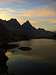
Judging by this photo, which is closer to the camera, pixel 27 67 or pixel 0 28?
pixel 27 67

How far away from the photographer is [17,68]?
129 ft

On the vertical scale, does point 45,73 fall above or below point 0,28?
below

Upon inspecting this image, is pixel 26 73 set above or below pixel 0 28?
below

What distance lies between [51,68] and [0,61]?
33.1 ft

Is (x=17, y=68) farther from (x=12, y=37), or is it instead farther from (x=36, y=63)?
(x=12, y=37)

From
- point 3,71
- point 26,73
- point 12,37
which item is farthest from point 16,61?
point 12,37

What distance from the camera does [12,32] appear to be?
86.2 metres

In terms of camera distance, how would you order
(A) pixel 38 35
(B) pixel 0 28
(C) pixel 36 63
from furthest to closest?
(A) pixel 38 35
(B) pixel 0 28
(C) pixel 36 63

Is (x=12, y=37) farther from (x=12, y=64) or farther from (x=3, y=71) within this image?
(x=3, y=71)

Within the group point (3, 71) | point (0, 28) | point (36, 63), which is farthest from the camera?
point (0, 28)

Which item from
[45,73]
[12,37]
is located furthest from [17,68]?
[12,37]

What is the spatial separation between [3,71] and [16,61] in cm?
1071

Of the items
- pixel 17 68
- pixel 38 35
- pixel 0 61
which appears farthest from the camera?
pixel 38 35

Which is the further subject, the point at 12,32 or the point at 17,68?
the point at 12,32
